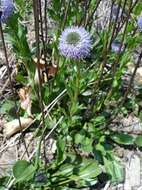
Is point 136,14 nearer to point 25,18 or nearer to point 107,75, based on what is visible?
point 107,75

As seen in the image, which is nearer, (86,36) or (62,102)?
(86,36)

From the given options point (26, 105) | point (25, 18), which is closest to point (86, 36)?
point (26, 105)

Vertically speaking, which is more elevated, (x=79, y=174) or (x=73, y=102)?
(x=73, y=102)

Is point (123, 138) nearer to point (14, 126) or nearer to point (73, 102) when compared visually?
point (73, 102)

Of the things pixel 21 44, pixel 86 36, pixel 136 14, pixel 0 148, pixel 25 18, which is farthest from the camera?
pixel 25 18

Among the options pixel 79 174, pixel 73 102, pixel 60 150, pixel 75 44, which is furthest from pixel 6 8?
pixel 79 174

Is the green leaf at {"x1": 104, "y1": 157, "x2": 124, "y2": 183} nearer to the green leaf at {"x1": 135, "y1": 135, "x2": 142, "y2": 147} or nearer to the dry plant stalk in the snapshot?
the green leaf at {"x1": 135, "y1": 135, "x2": 142, "y2": 147}
